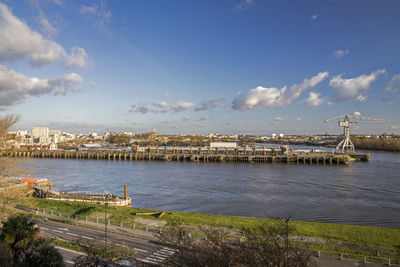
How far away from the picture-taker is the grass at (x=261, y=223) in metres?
12.3

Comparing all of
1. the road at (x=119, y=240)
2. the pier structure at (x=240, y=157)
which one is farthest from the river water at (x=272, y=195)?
the pier structure at (x=240, y=157)

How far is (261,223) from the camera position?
14.3m

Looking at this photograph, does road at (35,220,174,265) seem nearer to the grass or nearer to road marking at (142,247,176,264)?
road marking at (142,247,176,264)

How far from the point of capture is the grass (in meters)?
12.3

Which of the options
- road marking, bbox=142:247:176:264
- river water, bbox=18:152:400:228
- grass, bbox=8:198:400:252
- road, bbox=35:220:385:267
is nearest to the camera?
road marking, bbox=142:247:176:264

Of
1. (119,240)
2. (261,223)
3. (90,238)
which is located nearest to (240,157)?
(261,223)

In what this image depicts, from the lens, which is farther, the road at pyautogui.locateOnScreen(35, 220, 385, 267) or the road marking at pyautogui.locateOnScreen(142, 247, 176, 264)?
the road at pyautogui.locateOnScreen(35, 220, 385, 267)

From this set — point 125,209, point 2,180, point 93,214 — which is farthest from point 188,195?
point 2,180

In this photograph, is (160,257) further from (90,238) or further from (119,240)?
(90,238)

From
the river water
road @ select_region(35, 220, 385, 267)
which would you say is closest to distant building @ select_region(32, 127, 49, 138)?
the river water

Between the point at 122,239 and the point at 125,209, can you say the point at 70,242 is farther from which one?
the point at 125,209

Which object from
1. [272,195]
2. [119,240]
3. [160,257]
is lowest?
[272,195]

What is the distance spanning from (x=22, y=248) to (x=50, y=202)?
13244 mm

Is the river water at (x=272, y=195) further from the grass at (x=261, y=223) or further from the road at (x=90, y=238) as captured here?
the grass at (x=261, y=223)
